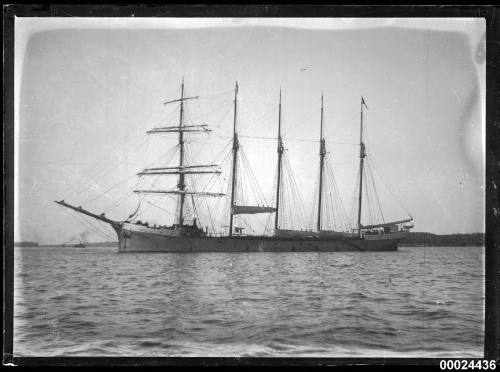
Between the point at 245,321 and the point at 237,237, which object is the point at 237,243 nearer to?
the point at 237,237

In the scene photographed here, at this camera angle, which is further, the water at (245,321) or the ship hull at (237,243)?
the ship hull at (237,243)

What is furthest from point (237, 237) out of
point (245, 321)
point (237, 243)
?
point (245, 321)

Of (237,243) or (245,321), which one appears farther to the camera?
(237,243)

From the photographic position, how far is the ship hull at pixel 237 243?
37.2m

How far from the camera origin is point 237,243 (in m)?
39.0

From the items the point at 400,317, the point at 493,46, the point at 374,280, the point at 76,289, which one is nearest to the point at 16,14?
the point at 76,289

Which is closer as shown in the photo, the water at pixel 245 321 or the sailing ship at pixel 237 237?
the water at pixel 245 321

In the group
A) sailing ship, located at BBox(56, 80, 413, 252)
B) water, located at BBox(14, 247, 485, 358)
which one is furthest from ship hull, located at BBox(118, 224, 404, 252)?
water, located at BBox(14, 247, 485, 358)

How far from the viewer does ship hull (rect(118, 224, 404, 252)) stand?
37.2m

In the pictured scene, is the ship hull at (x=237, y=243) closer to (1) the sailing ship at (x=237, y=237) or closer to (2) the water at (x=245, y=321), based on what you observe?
(1) the sailing ship at (x=237, y=237)

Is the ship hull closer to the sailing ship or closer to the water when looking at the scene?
the sailing ship

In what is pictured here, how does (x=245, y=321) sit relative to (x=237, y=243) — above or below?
above

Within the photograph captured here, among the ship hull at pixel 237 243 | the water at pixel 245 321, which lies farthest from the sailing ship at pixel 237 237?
the water at pixel 245 321

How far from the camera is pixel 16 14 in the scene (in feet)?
33.4
